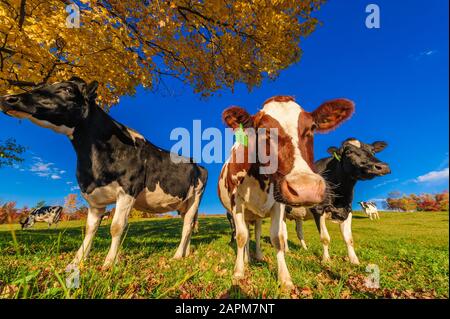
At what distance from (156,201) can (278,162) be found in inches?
123

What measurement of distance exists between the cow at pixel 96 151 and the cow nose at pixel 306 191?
297cm

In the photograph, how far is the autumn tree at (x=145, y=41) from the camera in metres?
5.18

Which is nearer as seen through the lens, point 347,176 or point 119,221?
point 119,221

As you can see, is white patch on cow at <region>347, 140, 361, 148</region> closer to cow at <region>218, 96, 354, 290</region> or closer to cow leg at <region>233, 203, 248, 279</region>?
cow at <region>218, 96, 354, 290</region>

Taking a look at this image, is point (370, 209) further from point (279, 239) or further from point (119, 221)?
point (119, 221)

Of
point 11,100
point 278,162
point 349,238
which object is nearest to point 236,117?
point 278,162

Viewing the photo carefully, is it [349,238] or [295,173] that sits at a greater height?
[295,173]

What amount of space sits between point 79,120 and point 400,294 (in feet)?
18.1

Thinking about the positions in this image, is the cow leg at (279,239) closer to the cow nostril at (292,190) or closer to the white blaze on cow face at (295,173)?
the white blaze on cow face at (295,173)

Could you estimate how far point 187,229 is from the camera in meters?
5.83

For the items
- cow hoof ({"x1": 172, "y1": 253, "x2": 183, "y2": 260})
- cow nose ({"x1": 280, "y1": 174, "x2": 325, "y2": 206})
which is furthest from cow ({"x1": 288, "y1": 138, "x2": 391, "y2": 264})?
cow hoof ({"x1": 172, "y1": 253, "x2": 183, "y2": 260})

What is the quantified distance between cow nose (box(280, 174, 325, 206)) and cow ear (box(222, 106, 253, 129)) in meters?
1.27
